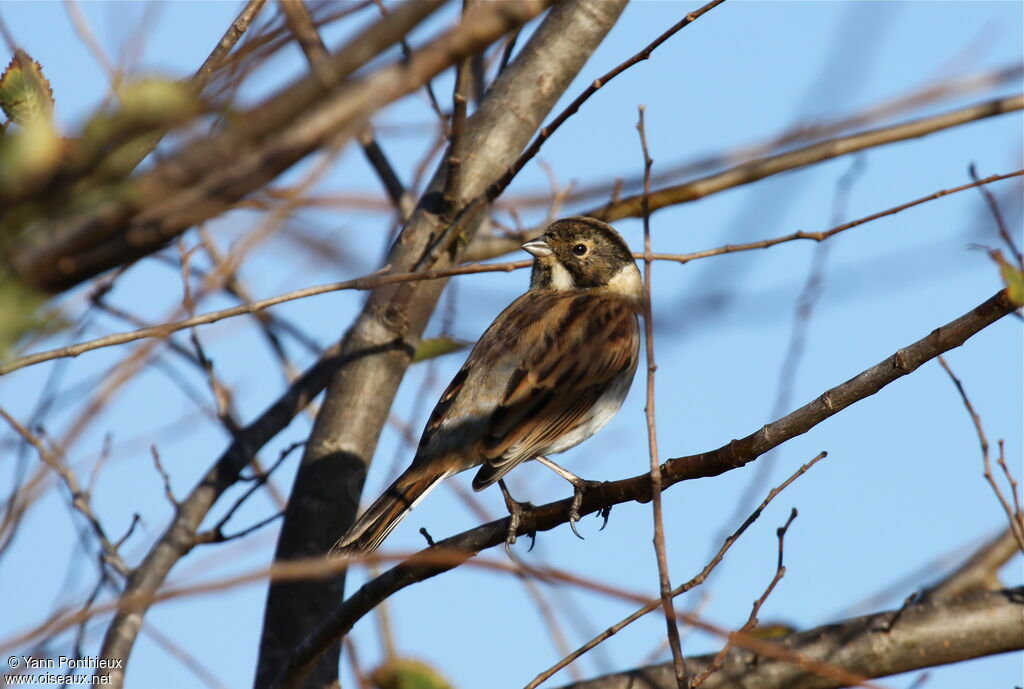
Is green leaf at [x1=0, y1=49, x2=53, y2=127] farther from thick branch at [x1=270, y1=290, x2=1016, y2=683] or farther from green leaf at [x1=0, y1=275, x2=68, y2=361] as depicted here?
thick branch at [x1=270, y1=290, x2=1016, y2=683]

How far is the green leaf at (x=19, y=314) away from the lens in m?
1.17

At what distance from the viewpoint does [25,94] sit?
1.72m

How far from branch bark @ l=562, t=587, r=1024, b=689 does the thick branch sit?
1.18 metres

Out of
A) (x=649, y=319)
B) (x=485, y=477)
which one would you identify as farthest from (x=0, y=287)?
(x=485, y=477)

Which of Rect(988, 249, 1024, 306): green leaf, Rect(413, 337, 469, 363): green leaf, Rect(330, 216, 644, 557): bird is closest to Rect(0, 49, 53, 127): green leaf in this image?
Rect(988, 249, 1024, 306): green leaf

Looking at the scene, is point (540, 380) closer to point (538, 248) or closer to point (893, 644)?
point (538, 248)

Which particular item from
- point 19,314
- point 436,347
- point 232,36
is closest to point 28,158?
Answer: point 19,314

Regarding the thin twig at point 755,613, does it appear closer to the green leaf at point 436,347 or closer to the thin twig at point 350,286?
the thin twig at point 350,286

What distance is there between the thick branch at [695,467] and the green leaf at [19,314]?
1.02m

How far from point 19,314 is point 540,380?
3837mm

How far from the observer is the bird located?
14.6 feet

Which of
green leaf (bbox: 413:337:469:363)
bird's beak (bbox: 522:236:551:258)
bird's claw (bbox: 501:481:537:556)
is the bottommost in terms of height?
bird's claw (bbox: 501:481:537:556)

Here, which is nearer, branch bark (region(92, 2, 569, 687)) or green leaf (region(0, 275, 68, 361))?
green leaf (region(0, 275, 68, 361))

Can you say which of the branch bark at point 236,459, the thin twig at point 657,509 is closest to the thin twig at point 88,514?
the branch bark at point 236,459
